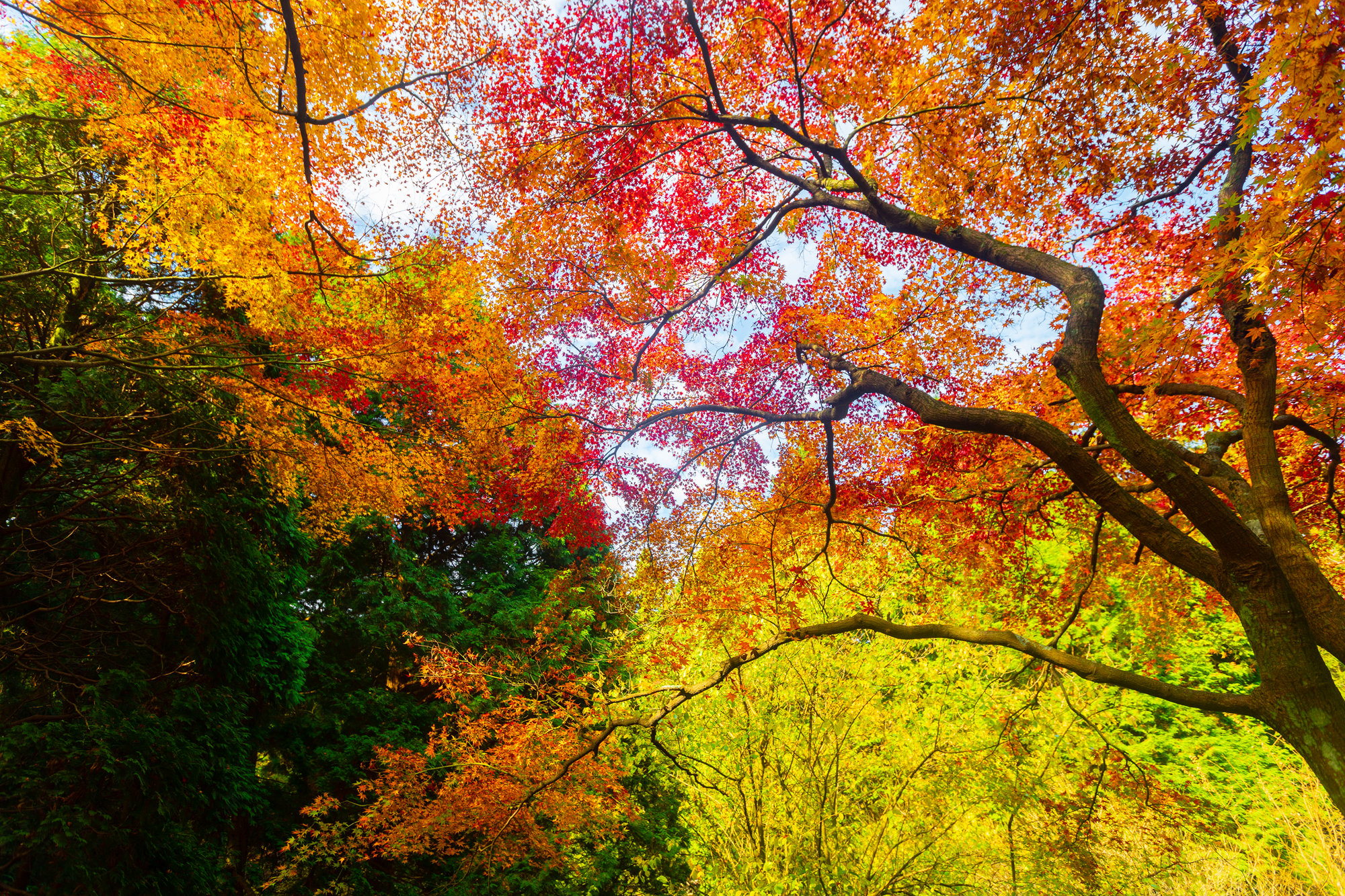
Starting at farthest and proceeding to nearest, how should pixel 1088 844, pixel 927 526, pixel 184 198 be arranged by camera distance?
1. pixel 927 526
2. pixel 1088 844
3. pixel 184 198

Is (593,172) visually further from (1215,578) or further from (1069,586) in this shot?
(1069,586)

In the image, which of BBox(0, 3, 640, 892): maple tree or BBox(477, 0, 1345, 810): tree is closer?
BBox(477, 0, 1345, 810): tree

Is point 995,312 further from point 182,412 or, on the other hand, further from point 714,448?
point 182,412

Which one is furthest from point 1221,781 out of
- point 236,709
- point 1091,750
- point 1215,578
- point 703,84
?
point 236,709

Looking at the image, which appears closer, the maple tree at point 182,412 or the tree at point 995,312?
the tree at point 995,312

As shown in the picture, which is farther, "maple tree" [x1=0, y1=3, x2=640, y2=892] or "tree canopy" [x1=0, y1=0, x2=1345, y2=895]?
"maple tree" [x1=0, y1=3, x2=640, y2=892]

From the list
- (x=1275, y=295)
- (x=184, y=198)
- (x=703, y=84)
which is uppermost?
(x=703, y=84)

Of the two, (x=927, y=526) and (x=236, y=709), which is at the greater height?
(x=927, y=526)

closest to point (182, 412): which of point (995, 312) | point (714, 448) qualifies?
point (714, 448)

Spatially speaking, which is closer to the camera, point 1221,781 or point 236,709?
point 236,709

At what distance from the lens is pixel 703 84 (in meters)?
4.59

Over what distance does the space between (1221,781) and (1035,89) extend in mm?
11469

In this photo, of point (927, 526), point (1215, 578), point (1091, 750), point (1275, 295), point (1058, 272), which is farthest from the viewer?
point (1091, 750)

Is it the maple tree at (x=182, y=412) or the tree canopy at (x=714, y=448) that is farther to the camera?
the maple tree at (x=182, y=412)
